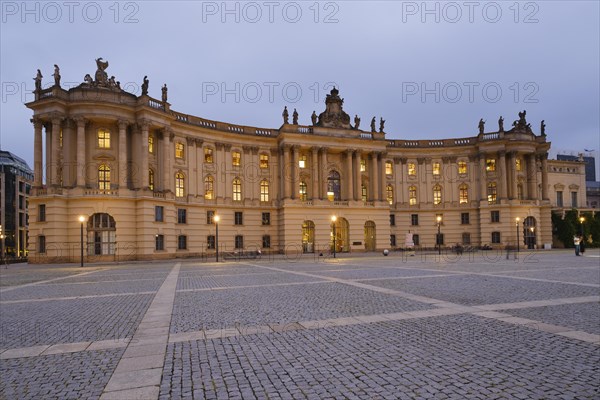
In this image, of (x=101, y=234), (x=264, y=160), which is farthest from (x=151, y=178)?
(x=264, y=160)

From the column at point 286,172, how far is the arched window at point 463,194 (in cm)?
2779

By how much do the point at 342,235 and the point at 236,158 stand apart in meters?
18.3

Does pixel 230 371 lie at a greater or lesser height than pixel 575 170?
lesser

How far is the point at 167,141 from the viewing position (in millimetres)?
47250

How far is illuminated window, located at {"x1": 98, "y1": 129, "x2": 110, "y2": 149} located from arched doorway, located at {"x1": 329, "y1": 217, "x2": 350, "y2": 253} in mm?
30792

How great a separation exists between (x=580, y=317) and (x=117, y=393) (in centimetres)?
1053

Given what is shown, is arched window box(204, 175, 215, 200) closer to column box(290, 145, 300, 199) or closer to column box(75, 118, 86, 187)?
column box(290, 145, 300, 199)

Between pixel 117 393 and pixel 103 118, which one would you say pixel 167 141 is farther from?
pixel 117 393

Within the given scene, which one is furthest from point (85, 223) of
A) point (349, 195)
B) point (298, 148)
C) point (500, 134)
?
point (500, 134)

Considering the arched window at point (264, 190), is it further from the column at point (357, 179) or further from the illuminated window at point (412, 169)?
the illuminated window at point (412, 169)

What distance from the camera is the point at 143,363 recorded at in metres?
7.00

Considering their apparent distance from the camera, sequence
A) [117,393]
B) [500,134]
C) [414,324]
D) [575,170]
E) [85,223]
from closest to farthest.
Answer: [117,393]
[414,324]
[85,223]
[500,134]
[575,170]

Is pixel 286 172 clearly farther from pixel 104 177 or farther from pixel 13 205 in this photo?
pixel 13 205

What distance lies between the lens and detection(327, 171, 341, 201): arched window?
60281 mm
